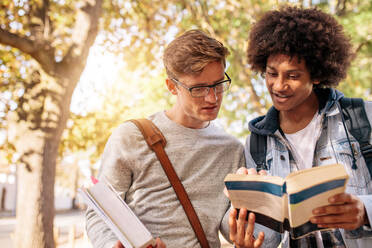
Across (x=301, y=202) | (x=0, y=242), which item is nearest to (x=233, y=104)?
(x=301, y=202)

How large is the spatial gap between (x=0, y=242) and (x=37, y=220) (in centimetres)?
1102

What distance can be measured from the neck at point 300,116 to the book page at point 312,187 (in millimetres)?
1060

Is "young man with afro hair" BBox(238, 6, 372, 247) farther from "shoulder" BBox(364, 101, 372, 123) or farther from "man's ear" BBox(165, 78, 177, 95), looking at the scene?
"man's ear" BBox(165, 78, 177, 95)

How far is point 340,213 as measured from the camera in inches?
60.5

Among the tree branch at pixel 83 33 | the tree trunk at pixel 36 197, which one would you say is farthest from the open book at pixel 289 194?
the tree branch at pixel 83 33

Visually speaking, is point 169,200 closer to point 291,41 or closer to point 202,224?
point 202,224

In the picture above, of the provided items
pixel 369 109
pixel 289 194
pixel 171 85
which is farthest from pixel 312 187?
pixel 171 85

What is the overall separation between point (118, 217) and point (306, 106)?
1.55 m

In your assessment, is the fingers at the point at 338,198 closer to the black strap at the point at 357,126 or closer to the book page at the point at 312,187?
the book page at the point at 312,187

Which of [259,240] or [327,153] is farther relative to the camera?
[327,153]

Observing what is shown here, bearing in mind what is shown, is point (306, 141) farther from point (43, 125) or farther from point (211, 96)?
point (43, 125)

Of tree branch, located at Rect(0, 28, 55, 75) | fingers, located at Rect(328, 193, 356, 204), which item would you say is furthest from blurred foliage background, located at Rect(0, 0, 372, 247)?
fingers, located at Rect(328, 193, 356, 204)

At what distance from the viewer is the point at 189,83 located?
2330 millimetres

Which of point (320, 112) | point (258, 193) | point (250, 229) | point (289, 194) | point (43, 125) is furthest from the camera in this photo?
point (43, 125)
